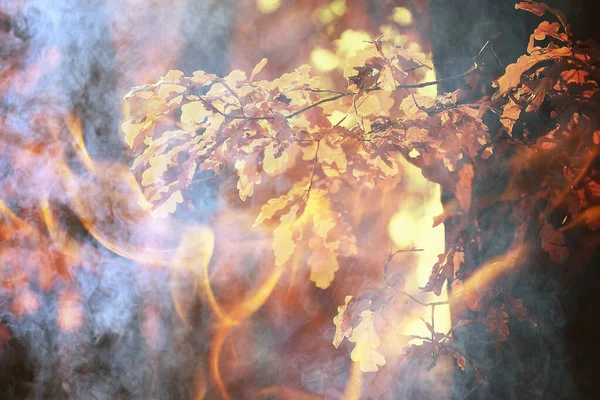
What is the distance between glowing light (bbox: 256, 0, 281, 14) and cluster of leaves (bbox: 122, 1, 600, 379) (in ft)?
0.57

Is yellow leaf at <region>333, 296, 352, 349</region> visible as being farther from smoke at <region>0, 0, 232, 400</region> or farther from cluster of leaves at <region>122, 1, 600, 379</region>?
smoke at <region>0, 0, 232, 400</region>

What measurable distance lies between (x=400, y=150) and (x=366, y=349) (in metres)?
0.54

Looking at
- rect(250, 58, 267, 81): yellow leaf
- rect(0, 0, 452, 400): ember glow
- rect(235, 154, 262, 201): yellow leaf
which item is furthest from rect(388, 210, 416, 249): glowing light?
rect(250, 58, 267, 81): yellow leaf

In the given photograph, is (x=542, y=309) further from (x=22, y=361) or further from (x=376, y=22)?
(x=22, y=361)

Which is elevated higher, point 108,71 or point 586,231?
point 108,71

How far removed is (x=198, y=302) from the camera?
4.17ft

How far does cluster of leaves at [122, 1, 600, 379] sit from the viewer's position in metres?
1.30

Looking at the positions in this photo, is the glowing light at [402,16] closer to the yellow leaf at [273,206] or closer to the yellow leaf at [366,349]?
the yellow leaf at [273,206]

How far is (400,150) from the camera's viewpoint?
1345mm

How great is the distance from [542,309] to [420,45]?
2.55ft

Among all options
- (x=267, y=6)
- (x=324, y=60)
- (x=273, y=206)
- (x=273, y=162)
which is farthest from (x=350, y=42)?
(x=273, y=206)

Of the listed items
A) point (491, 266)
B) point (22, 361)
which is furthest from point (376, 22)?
point (22, 361)

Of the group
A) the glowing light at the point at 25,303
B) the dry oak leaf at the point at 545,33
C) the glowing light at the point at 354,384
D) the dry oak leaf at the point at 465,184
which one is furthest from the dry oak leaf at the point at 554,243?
the glowing light at the point at 25,303

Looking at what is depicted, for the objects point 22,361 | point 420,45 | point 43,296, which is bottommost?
point 22,361
